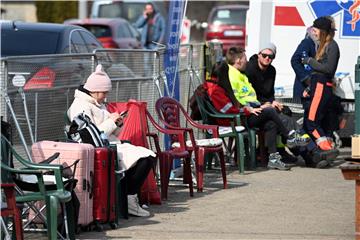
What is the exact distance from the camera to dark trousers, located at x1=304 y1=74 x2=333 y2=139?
13.0m

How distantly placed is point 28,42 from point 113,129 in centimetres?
485

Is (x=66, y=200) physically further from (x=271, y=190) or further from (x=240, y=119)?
(x=240, y=119)

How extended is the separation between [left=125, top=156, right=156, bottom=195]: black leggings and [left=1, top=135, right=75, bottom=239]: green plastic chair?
127 centimetres

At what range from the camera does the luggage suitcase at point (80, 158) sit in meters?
8.54

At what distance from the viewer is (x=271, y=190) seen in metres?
11.1

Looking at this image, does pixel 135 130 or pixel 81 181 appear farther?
pixel 135 130

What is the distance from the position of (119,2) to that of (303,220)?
24.3m

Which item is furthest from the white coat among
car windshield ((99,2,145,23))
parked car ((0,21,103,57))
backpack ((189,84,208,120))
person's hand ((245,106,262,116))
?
car windshield ((99,2,145,23))

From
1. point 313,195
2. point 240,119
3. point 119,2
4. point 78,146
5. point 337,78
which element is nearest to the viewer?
point 78,146

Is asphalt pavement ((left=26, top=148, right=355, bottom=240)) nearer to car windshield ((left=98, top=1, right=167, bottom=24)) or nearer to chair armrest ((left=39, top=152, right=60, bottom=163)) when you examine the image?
chair armrest ((left=39, top=152, right=60, bottom=163))

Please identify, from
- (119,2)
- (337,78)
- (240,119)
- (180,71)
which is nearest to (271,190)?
(240,119)

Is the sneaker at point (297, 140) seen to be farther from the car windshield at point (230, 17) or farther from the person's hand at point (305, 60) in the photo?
the car windshield at point (230, 17)

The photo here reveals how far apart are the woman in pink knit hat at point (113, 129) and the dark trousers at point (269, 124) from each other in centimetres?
318

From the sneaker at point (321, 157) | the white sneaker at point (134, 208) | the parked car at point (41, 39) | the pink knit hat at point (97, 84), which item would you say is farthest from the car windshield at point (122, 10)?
the white sneaker at point (134, 208)
